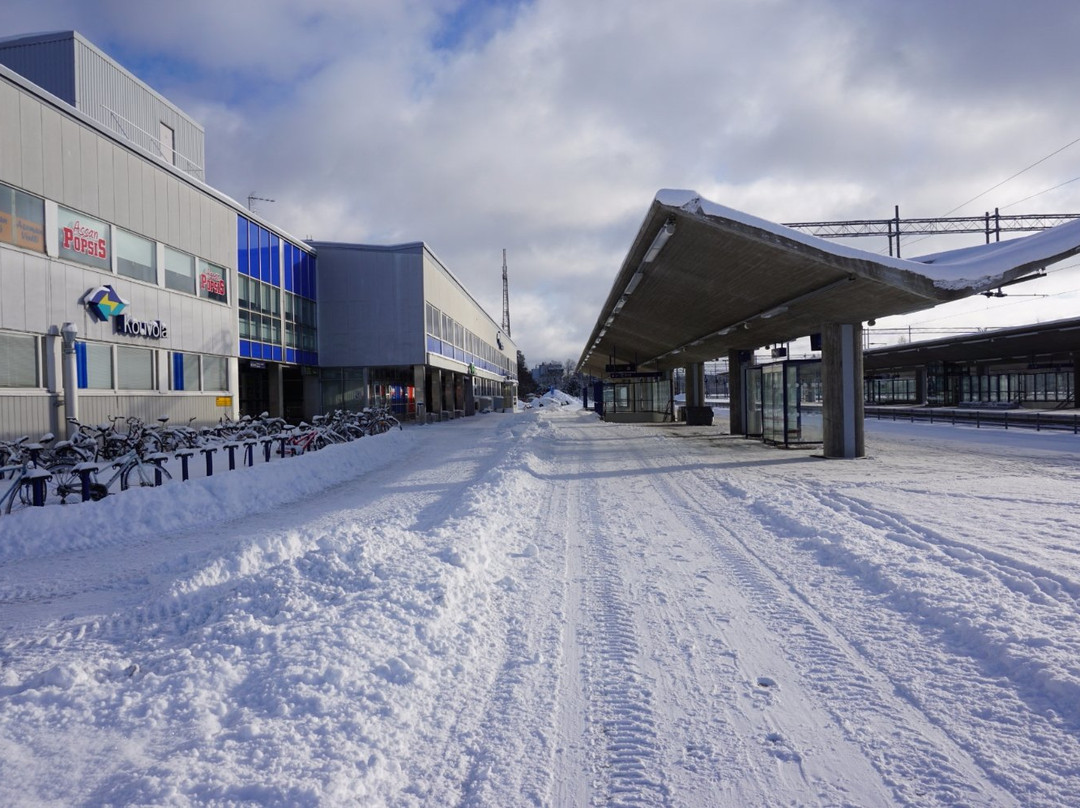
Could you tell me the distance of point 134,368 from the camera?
17.1 meters

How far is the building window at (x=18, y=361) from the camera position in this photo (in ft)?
42.9

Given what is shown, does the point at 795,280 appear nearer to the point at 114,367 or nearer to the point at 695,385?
the point at 114,367

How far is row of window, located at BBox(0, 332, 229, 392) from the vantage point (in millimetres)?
13359

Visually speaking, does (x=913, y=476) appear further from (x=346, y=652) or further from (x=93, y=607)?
(x=93, y=607)

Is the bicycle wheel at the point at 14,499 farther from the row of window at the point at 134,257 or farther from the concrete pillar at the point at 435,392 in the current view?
the concrete pillar at the point at 435,392

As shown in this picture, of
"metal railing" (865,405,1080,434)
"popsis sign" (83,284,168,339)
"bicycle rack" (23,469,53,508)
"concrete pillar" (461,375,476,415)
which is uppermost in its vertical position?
"popsis sign" (83,284,168,339)

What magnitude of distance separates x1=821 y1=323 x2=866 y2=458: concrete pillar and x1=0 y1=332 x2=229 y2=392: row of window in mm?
17820

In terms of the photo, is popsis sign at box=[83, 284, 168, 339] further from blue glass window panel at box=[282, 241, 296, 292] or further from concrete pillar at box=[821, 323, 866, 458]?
concrete pillar at box=[821, 323, 866, 458]

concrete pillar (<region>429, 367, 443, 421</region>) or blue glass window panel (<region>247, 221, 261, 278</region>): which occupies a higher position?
blue glass window panel (<region>247, 221, 261, 278</region>)

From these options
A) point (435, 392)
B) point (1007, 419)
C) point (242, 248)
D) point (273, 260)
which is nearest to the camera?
point (242, 248)

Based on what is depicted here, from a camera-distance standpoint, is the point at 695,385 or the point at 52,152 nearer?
the point at 52,152

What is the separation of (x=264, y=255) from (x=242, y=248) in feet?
5.66

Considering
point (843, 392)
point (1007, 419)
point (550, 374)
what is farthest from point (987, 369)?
point (550, 374)

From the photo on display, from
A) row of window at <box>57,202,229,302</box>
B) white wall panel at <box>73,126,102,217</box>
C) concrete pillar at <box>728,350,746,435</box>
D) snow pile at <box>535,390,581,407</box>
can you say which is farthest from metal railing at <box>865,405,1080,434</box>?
snow pile at <box>535,390,581,407</box>
